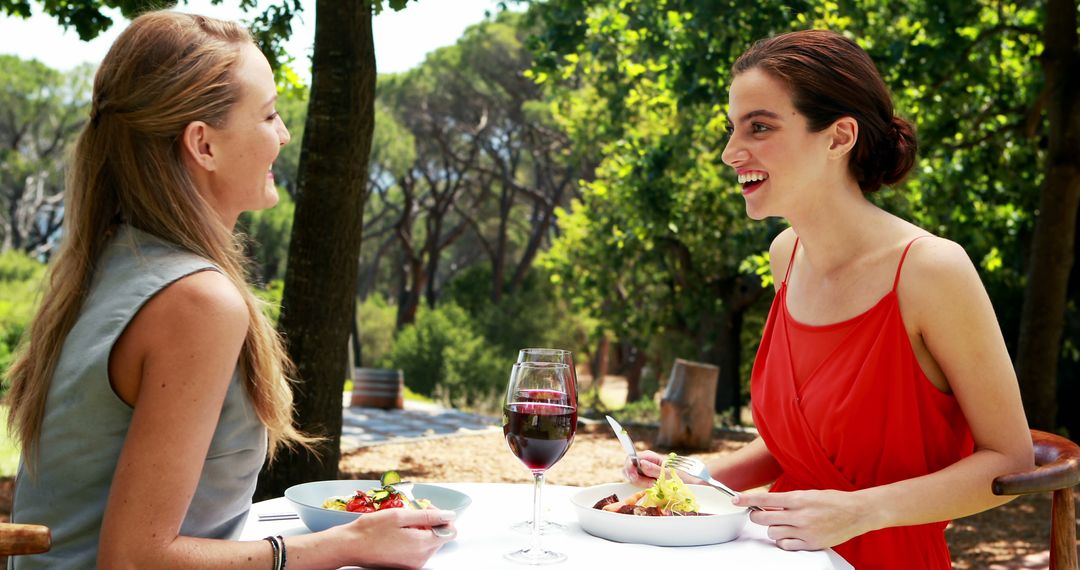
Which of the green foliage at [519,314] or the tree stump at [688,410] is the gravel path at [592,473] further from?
the green foliage at [519,314]

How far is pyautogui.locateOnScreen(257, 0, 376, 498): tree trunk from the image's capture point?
4570mm

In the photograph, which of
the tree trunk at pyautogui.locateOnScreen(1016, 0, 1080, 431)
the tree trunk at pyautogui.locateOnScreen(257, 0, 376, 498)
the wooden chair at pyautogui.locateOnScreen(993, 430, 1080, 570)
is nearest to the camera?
the wooden chair at pyautogui.locateOnScreen(993, 430, 1080, 570)

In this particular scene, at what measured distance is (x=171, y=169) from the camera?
1.54m

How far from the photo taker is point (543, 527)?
69.1 inches

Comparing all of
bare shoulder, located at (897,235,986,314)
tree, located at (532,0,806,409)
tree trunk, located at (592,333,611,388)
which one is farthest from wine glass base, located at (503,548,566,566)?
tree trunk, located at (592,333,611,388)

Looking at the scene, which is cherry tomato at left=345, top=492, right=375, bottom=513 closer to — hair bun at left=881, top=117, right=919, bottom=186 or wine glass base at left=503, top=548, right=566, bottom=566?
wine glass base at left=503, top=548, right=566, bottom=566

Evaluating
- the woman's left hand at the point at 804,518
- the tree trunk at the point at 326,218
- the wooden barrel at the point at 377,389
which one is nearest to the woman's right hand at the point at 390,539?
the woman's left hand at the point at 804,518

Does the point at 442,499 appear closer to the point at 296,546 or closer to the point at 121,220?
the point at 296,546

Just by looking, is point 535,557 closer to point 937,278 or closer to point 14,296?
point 937,278

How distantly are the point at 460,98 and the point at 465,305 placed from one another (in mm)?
5359

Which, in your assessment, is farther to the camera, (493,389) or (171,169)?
(493,389)

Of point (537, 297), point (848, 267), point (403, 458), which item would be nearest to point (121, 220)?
point (848, 267)

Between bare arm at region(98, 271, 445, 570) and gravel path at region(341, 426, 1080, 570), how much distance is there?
209 inches

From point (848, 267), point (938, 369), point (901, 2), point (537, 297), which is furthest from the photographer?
point (537, 297)
